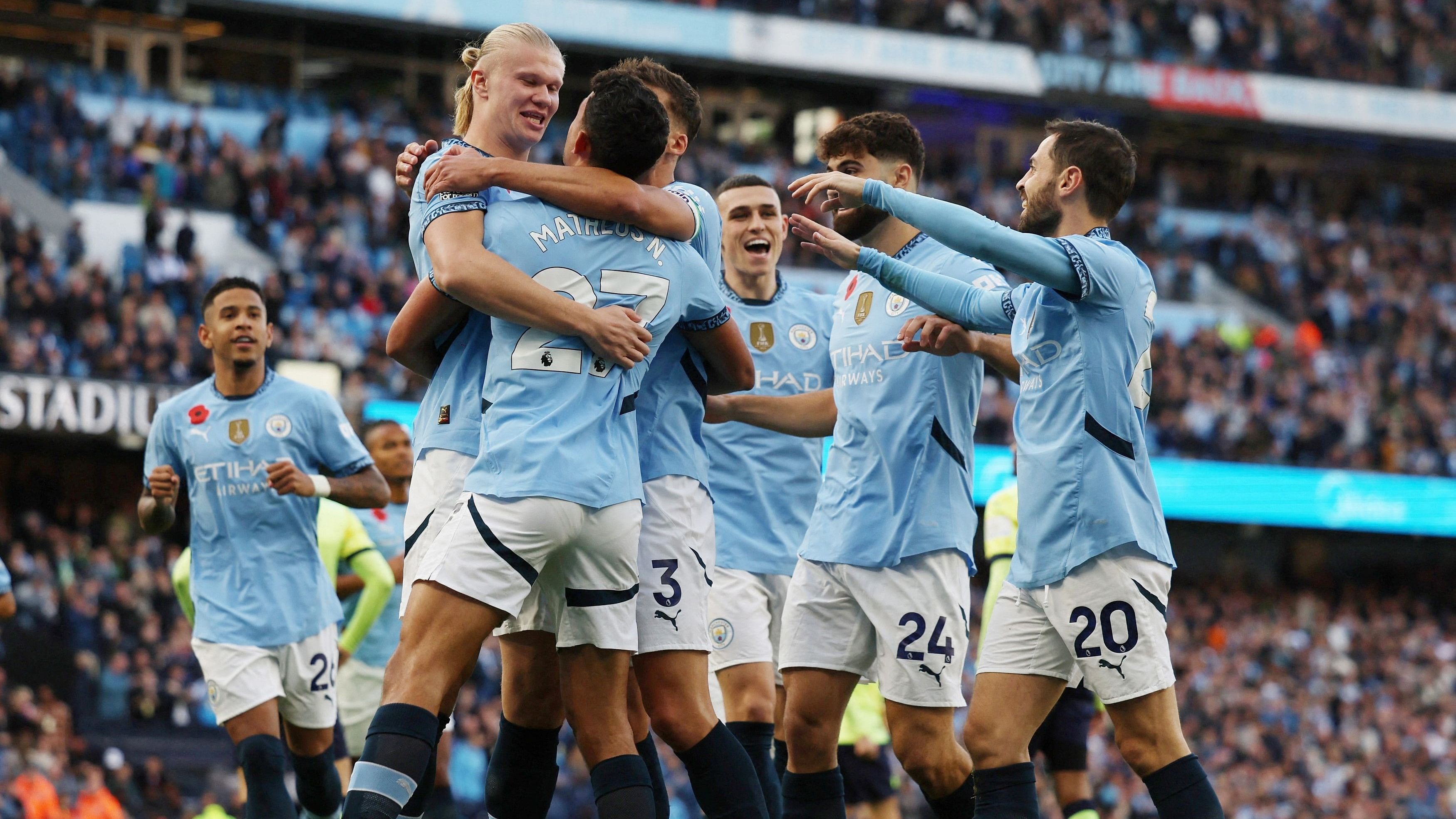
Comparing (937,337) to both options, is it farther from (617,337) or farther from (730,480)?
(730,480)

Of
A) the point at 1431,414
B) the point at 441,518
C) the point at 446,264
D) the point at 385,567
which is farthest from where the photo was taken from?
the point at 1431,414

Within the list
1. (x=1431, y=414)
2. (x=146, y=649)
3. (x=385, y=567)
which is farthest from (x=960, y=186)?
(x=385, y=567)

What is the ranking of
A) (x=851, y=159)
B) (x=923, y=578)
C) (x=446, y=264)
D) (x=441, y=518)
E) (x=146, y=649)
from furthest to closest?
(x=146, y=649) < (x=851, y=159) < (x=923, y=578) < (x=441, y=518) < (x=446, y=264)

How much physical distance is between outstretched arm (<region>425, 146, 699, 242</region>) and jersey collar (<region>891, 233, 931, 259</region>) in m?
1.90

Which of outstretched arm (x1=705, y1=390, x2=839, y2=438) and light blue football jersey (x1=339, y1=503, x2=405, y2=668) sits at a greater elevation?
outstretched arm (x1=705, y1=390, x2=839, y2=438)

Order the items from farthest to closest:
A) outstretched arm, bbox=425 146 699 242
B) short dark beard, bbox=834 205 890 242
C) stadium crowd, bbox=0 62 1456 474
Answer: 1. stadium crowd, bbox=0 62 1456 474
2. short dark beard, bbox=834 205 890 242
3. outstretched arm, bbox=425 146 699 242

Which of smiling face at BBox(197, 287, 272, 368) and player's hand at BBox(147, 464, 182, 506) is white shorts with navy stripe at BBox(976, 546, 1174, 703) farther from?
smiling face at BBox(197, 287, 272, 368)

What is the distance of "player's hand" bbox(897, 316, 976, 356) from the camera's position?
5.95 m

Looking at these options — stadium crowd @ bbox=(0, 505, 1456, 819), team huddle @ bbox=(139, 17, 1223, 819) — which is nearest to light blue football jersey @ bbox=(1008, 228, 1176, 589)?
team huddle @ bbox=(139, 17, 1223, 819)

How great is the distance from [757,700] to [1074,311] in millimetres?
2402

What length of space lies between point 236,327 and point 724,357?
3504 mm

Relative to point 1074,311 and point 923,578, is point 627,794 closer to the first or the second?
point 923,578

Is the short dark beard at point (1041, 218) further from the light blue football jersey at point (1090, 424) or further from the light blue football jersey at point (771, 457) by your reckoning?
the light blue football jersey at point (771, 457)

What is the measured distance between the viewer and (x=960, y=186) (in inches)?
1307
